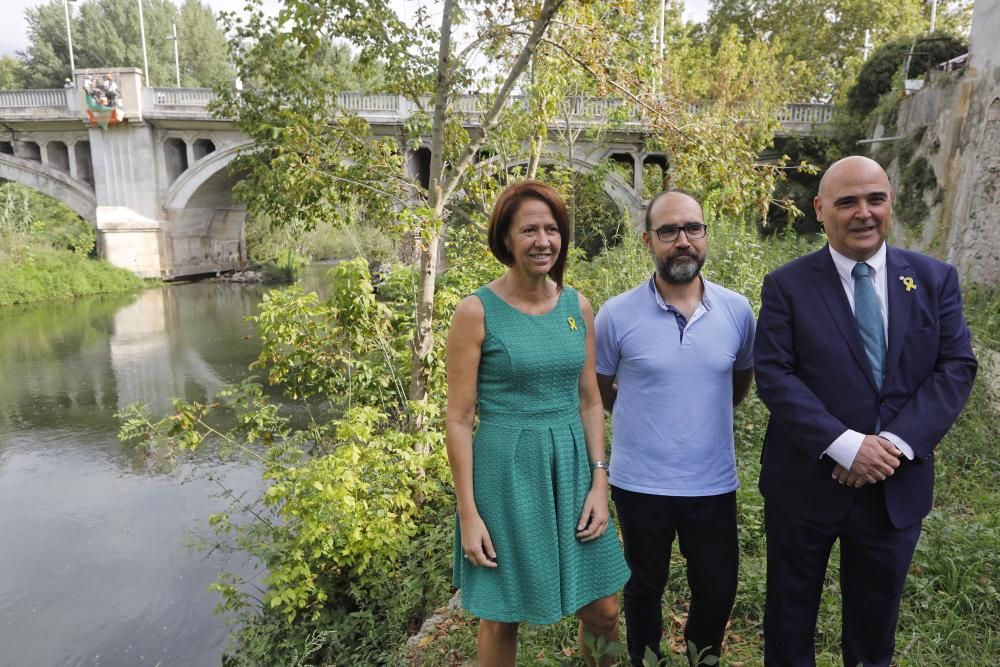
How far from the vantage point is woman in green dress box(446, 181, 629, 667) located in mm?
1769

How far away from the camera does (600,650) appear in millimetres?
1794

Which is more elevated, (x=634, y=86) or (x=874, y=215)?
(x=634, y=86)

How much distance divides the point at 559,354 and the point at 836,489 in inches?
29.4

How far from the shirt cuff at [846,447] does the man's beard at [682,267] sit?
1.76ft

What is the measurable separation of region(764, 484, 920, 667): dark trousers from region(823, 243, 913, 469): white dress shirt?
141 mm

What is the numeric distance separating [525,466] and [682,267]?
2.18ft

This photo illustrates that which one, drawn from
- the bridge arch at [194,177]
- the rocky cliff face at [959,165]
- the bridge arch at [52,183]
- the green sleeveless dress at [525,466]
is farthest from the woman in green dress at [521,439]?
the bridge arch at [52,183]

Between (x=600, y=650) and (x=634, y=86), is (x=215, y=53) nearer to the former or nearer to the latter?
(x=634, y=86)

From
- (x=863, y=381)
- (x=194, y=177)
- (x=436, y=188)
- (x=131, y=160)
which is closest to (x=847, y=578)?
(x=863, y=381)

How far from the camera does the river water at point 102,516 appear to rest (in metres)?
4.48

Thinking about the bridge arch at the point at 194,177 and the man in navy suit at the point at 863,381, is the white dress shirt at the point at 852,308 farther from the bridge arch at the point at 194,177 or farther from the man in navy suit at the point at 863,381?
the bridge arch at the point at 194,177

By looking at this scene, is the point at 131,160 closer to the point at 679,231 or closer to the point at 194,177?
the point at 194,177

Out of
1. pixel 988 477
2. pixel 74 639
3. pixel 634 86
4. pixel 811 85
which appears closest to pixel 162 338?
pixel 74 639

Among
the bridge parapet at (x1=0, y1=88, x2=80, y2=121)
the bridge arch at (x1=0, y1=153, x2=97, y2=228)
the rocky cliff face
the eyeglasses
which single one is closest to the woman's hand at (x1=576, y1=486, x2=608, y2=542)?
the eyeglasses
